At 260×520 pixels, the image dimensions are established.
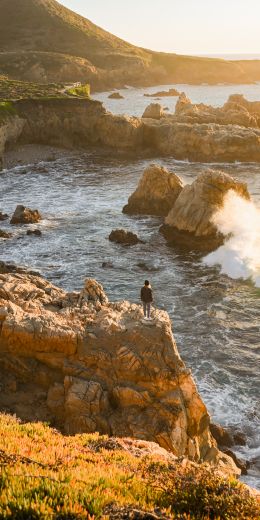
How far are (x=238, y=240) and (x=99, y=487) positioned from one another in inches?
1469

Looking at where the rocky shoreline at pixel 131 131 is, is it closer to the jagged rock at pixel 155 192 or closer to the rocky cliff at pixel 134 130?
the rocky cliff at pixel 134 130

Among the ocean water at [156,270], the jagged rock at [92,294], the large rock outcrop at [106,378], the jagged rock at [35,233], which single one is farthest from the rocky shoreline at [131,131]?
the large rock outcrop at [106,378]

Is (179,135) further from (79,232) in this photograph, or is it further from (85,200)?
(79,232)

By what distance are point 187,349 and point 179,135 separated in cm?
6033

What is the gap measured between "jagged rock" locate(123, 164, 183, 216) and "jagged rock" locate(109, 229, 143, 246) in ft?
25.7

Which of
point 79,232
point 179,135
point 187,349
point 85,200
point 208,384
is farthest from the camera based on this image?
point 179,135

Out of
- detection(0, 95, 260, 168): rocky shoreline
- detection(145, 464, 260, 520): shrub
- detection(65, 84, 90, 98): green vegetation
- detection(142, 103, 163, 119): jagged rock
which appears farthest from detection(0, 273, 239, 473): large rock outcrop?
detection(65, 84, 90, 98): green vegetation

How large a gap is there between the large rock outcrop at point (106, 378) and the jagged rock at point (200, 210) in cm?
2605

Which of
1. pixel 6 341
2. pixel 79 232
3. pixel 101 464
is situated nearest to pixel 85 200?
pixel 79 232

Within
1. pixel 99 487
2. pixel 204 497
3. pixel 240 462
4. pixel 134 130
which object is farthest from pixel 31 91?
pixel 204 497

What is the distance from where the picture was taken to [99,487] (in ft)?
36.4

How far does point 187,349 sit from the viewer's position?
3097 cm

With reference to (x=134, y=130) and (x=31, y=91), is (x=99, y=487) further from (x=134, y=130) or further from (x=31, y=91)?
(x=31, y=91)

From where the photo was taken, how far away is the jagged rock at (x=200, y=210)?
47031 mm
